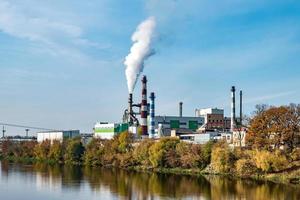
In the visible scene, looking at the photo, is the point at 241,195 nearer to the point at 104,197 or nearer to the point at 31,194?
the point at 104,197

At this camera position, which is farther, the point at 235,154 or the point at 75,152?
the point at 75,152

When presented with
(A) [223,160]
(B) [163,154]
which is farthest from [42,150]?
(A) [223,160]

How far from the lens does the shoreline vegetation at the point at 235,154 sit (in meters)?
25.3

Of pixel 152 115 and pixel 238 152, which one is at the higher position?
pixel 152 115

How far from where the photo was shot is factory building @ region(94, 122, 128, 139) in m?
48.6

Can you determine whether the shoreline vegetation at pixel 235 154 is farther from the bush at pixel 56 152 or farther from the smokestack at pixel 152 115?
the bush at pixel 56 152

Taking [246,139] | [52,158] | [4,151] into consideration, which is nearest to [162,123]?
[52,158]

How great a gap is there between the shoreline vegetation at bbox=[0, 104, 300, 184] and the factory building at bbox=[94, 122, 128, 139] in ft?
32.1

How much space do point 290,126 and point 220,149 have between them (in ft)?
12.9

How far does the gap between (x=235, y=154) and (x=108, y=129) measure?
1002 inches

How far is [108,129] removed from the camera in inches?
2016

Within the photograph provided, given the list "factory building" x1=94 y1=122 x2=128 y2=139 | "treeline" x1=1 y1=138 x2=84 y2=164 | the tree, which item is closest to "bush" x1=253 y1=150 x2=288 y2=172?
the tree

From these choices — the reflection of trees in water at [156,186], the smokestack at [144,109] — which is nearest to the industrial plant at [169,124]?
the smokestack at [144,109]

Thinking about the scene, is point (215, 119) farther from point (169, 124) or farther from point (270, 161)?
point (270, 161)
